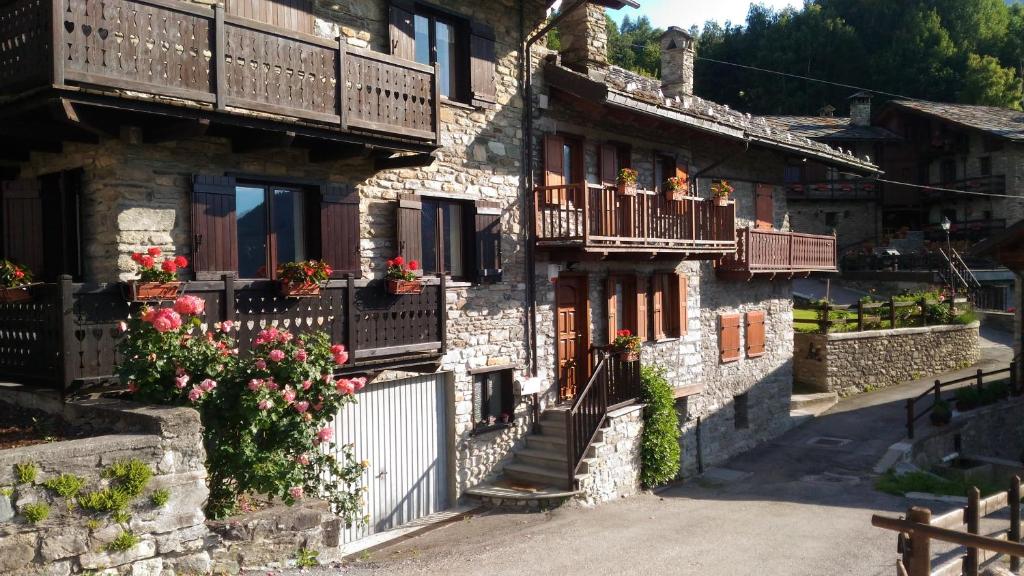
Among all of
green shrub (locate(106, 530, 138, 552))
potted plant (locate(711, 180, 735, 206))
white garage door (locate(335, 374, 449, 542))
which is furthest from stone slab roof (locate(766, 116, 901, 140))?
green shrub (locate(106, 530, 138, 552))

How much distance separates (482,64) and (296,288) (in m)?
5.22

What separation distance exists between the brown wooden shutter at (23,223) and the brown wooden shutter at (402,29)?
488 centimetres

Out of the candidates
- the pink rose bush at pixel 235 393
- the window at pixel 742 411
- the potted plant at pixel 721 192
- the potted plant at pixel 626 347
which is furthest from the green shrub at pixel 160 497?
the window at pixel 742 411

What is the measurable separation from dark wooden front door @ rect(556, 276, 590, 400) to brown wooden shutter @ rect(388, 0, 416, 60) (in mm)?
4883

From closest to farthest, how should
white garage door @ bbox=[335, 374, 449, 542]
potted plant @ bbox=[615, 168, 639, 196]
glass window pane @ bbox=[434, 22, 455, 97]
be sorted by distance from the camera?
white garage door @ bbox=[335, 374, 449, 542]
glass window pane @ bbox=[434, 22, 455, 97]
potted plant @ bbox=[615, 168, 639, 196]

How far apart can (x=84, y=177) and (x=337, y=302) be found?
3.10m

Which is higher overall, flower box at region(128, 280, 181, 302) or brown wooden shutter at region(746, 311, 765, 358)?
flower box at region(128, 280, 181, 302)

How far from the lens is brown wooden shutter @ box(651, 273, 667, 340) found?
53.8 feet

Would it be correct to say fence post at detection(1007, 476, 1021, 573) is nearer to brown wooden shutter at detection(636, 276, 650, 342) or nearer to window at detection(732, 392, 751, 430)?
brown wooden shutter at detection(636, 276, 650, 342)

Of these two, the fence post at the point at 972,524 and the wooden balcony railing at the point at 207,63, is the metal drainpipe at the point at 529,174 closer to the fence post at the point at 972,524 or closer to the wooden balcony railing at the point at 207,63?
the wooden balcony railing at the point at 207,63

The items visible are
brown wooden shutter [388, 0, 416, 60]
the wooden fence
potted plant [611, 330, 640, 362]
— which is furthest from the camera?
potted plant [611, 330, 640, 362]

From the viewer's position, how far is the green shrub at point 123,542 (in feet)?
20.8

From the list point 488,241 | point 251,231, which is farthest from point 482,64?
point 251,231

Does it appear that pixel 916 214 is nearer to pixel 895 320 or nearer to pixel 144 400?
Answer: pixel 895 320
